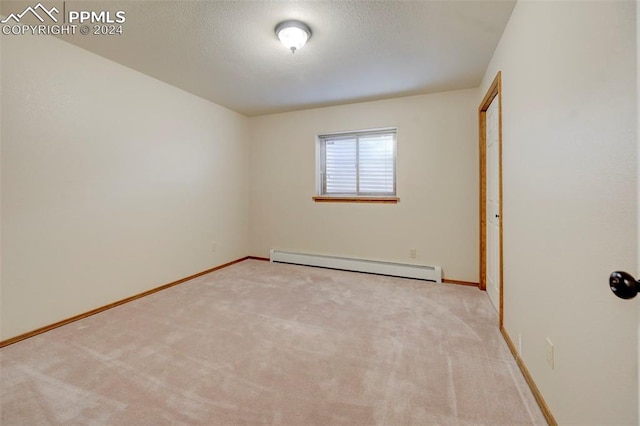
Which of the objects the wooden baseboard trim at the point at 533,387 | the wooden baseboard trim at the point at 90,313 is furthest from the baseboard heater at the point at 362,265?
the wooden baseboard trim at the point at 533,387

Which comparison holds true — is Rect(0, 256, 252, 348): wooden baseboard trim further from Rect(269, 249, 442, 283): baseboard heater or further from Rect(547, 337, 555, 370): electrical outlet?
Rect(547, 337, 555, 370): electrical outlet

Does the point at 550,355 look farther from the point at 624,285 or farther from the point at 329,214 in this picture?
the point at 329,214

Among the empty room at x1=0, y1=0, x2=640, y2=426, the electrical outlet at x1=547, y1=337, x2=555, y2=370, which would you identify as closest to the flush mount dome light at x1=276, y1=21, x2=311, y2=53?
the empty room at x1=0, y1=0, x2=640, y2=426

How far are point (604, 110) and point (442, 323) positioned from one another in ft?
6.48

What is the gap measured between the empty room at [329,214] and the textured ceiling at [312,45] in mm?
26

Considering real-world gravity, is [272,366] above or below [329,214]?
below

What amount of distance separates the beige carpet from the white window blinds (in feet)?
5.72

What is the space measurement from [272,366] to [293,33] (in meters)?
2.42

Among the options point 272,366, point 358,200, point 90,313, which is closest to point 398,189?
point 358,200

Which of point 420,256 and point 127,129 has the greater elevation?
point 127,129

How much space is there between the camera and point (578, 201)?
1.13 m

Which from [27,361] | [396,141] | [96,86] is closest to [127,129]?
[96,86]

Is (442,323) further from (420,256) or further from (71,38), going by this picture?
(71,38)

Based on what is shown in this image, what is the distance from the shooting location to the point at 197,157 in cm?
383
